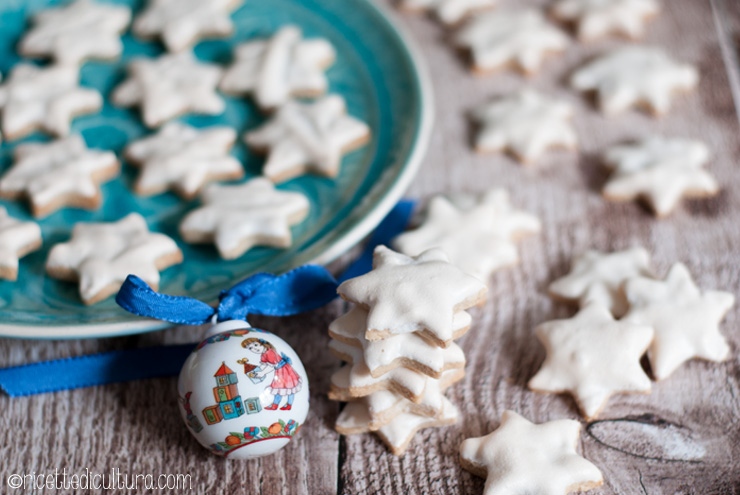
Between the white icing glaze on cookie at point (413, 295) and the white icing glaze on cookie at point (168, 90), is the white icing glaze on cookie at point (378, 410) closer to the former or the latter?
the white icing glaze on cookie at point (413, 295)

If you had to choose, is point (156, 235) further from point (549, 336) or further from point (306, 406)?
point (549, 336)

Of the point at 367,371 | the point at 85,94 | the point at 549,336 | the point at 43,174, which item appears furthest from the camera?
the point at 85,94

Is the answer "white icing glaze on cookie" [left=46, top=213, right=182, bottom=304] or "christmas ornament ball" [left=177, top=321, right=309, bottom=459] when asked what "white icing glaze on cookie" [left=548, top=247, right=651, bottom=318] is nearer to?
"christmas ornament ball" [left=177, top=321, right=309, bottom=459]

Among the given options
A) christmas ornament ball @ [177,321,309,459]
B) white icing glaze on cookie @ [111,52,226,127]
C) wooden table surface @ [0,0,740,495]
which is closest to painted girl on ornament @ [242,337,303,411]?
christmas ornament ball @ [177,321,309,459]

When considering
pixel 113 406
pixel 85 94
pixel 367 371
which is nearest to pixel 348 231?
pixel 367 371

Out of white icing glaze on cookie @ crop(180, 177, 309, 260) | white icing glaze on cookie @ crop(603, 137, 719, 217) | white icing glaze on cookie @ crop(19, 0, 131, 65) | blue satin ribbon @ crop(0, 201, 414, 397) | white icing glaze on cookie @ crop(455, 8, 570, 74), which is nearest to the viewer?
blue satin ribbon @ crop(0, 201, 414, 397)

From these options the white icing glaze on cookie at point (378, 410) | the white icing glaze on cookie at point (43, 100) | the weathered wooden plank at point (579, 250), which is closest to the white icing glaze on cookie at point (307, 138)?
the weathered wooden plank at point (579, 250)
